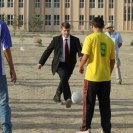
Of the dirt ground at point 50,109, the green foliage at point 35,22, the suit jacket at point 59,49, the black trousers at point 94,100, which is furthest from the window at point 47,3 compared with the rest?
the black trousers at point 94,100

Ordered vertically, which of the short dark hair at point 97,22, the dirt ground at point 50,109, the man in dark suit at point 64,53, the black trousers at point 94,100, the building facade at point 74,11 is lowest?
the dirt ground at point 50,109

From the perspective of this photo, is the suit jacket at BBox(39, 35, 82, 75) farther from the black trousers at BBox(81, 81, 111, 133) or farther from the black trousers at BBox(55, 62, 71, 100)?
the black trousers at BBox(81, 81, 111, 133)

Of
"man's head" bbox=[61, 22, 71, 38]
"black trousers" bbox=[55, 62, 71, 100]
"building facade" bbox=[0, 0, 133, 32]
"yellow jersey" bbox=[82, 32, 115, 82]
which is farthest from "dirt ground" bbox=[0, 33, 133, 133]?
"building facade" bbox=[0, 0, 133, 32]

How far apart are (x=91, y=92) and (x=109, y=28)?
21.9ft

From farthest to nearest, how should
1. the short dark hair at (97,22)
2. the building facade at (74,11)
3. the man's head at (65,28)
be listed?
the building facade at (74,11)
the man's head at (65,28)
the short dark hair at (97,22)

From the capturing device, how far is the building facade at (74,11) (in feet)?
340

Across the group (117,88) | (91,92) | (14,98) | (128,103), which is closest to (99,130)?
(91,92)

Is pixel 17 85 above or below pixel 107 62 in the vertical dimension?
below

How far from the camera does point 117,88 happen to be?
14.3 metres

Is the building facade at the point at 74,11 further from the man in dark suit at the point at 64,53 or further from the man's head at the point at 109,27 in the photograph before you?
the man in dark suit at the point at 64,53

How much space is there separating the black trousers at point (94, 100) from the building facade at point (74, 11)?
95821 mm

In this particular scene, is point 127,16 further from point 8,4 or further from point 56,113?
point 56,113

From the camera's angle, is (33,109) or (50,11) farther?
(50,11)

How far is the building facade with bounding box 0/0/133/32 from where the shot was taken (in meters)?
104
